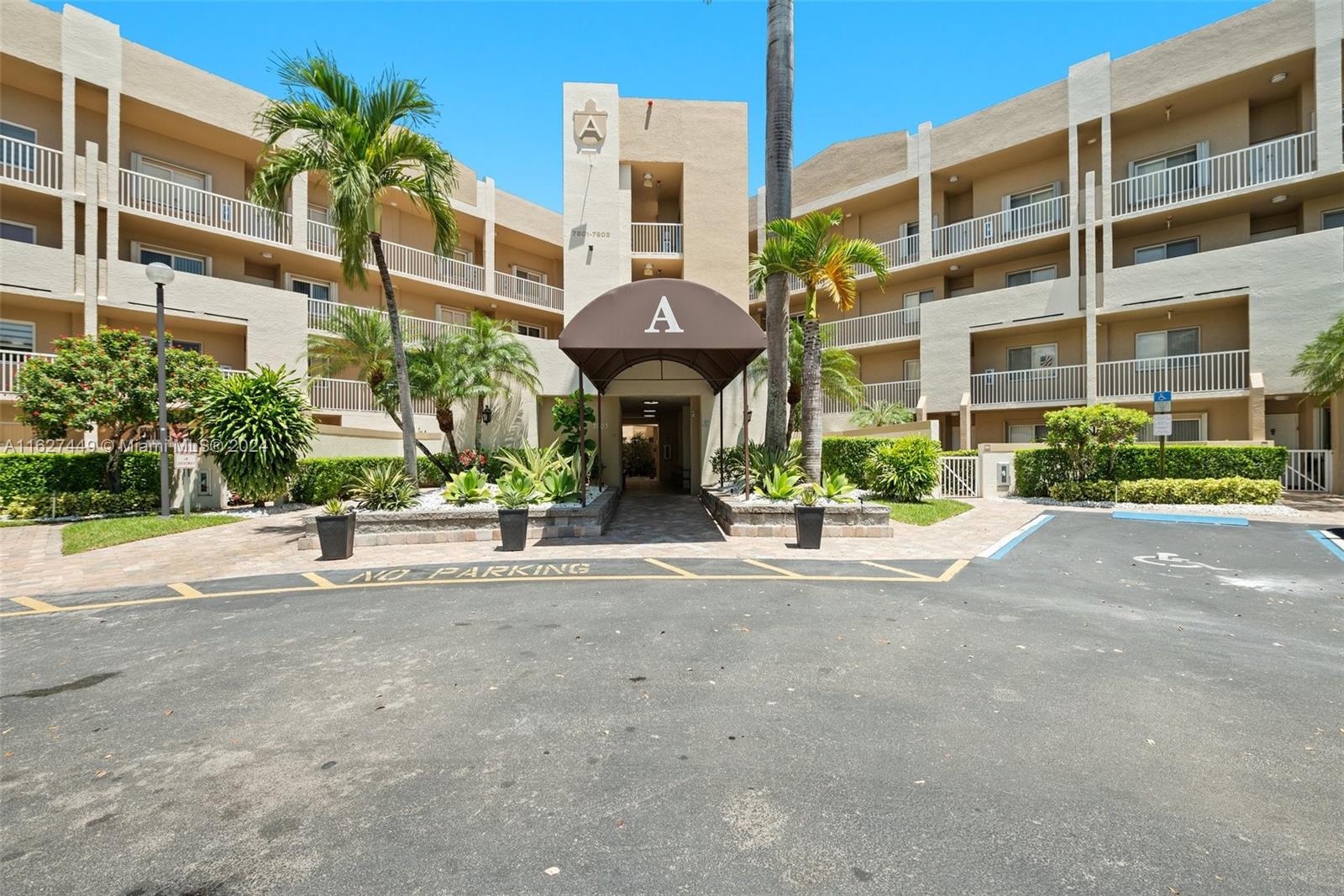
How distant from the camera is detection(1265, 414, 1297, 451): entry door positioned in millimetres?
19641

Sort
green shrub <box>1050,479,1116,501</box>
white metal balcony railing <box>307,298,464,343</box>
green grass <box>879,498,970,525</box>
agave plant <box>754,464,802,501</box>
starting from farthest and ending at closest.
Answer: white metal balcony railing <box>307,298,464,343</box> → green shrub <box>1050,479,1116,501</box> → green grass <box>879,498,970,525</box> → agave plant <box>754,464,802,501</box>

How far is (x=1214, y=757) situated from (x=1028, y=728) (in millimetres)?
953

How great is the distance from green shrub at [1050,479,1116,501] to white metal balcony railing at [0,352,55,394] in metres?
29.0

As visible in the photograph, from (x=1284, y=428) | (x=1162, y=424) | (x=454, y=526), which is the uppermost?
(x=1284, y=428)

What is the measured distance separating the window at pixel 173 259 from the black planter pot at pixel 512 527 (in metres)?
17.3

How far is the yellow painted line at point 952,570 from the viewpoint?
8133 mm

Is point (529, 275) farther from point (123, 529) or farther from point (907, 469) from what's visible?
point (907, 469)

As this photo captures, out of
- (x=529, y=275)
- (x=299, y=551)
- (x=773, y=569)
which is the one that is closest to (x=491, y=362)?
(x=299, y=551)

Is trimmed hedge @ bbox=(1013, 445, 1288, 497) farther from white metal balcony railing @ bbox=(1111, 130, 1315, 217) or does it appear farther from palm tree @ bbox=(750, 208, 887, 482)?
white metal balcony railing @ bbox=(1111, 130, 1315, 217)

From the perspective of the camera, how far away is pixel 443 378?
18.2 m

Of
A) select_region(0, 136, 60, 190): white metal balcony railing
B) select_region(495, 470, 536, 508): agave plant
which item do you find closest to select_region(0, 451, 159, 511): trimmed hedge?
select_region(0, 136, 60, 190): white metal balcony railing

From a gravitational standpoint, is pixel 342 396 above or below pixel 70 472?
above

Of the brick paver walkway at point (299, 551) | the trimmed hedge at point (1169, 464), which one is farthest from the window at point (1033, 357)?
the brick paver walkway at point (299, 551)

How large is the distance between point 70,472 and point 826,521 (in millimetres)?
18912
